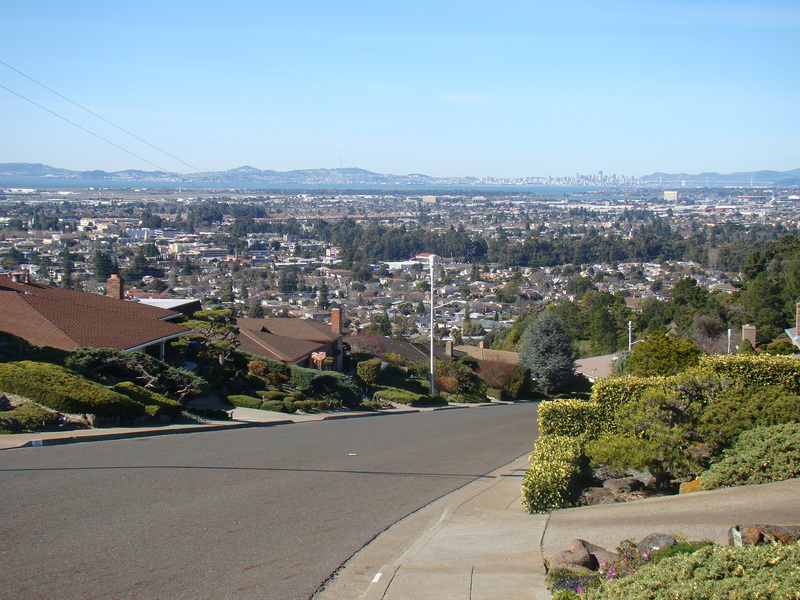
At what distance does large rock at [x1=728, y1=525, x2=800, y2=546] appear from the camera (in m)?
6.43

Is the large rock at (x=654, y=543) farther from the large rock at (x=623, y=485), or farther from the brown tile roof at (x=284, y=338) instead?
the brown tile roof at (x=284, y=338)

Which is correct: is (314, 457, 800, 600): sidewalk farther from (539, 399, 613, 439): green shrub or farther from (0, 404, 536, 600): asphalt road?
(539, 399, 613, 439): green shrub

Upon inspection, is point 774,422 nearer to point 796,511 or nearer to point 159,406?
point 796,511

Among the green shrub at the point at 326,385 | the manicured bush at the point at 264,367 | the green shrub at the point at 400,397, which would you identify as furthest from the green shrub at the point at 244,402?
the green shrub at the point at 400,397

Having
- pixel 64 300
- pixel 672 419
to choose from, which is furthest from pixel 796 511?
pixel 64 300

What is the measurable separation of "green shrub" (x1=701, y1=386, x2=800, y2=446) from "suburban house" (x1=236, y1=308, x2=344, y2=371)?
2085cm

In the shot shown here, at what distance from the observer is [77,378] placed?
1706cm

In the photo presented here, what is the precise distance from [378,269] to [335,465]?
10658cm

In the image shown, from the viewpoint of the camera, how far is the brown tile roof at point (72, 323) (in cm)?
2259

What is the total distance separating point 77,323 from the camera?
24.0 m

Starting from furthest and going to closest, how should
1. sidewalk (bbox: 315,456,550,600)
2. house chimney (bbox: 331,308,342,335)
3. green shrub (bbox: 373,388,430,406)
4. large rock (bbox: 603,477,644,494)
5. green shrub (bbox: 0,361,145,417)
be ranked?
house chimney (bbox: 331,308,342,335), green shrub (bbox: 373,388,430,406), green shrub (bbox: 0,361,145,417), large rock (bbox: 603,477,644,494), sidewalk (bbox: 315,456,550,600)

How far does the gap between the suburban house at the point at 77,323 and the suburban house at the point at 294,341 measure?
4.86 meters

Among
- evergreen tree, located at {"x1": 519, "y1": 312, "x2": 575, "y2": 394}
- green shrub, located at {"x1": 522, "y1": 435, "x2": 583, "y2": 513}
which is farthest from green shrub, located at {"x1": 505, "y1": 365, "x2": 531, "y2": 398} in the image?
green shrub, located at {"x1": 522, "y1": 435, "x2": 583, "y2": 513}

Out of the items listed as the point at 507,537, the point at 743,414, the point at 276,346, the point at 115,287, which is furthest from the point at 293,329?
the point at 507,537
